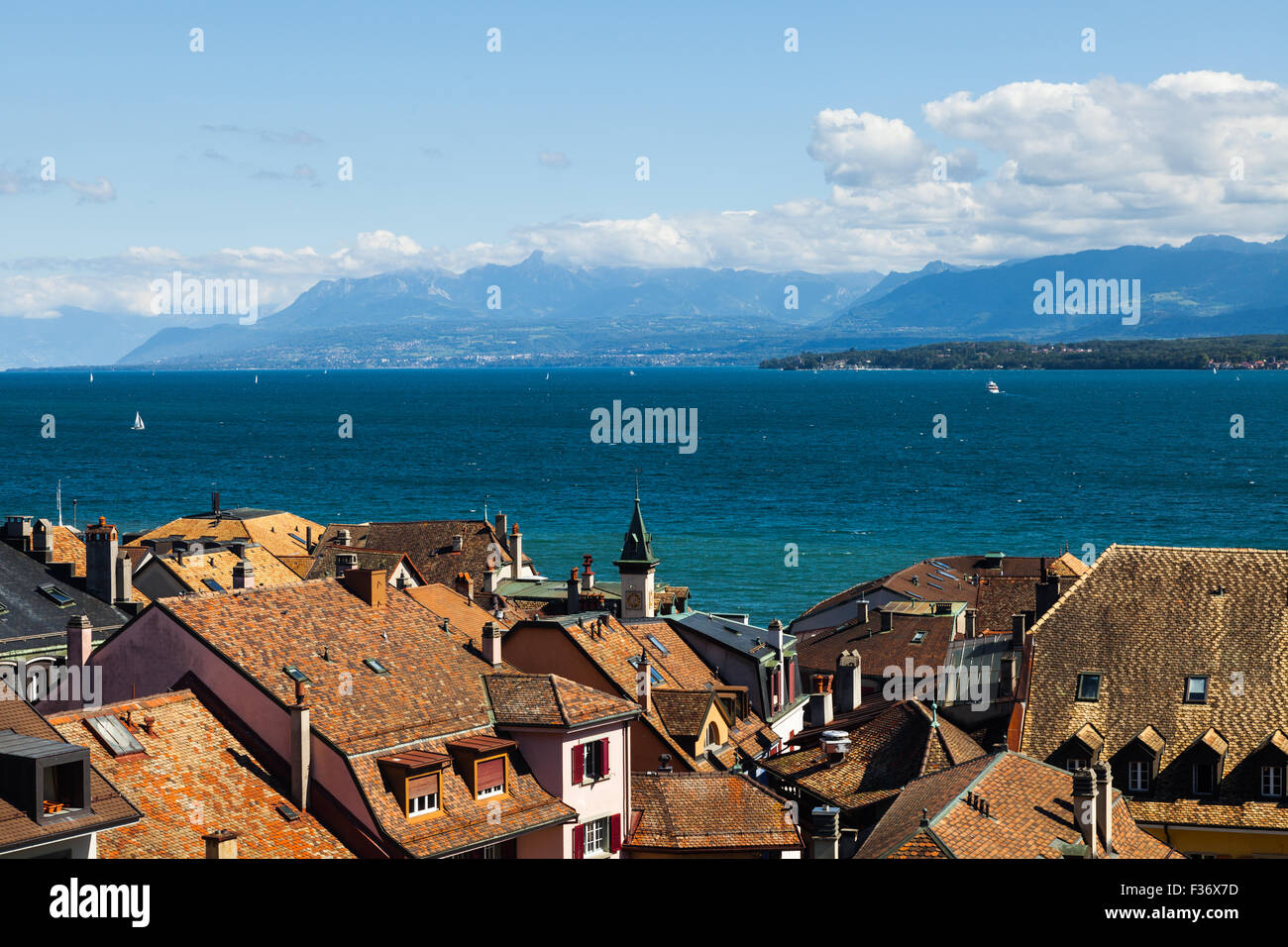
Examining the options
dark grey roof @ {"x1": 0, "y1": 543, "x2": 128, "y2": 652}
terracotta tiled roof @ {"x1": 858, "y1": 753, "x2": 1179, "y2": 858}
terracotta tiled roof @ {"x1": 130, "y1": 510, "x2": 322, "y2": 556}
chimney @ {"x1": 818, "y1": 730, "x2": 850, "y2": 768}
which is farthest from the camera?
terracotta tiled roof @ {"x1": 130, "y1": 510, "x2": 322, "y2": 556}

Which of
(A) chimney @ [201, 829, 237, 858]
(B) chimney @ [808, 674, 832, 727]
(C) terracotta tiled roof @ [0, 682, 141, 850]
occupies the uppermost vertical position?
(C) terracotta tiled roof @ [0, 682, 141, 850]

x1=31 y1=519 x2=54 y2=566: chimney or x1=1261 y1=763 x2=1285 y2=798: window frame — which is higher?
x1=31 y1=519 x2=54 y2=566: chimney

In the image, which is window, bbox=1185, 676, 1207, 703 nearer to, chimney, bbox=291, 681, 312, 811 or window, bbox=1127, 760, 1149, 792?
window, bbox=1127, 760, 1149, 792

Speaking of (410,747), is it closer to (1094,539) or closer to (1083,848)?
(1083,848)

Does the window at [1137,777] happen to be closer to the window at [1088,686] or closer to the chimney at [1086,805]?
A: the window at [1088,686]

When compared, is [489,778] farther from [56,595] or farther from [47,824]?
[56,595]

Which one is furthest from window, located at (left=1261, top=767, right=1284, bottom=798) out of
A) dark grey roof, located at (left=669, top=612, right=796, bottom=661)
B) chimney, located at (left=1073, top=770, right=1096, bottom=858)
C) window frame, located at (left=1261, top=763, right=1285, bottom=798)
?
dark grey roof, located at (left=669, top=612, right=796, bottom=661)

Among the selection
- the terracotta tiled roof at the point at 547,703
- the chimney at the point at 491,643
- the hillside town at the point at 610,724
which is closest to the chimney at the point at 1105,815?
the hillside town at the point at 610,724
